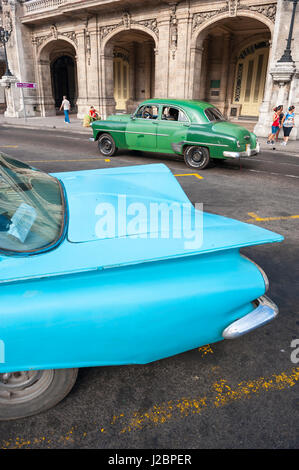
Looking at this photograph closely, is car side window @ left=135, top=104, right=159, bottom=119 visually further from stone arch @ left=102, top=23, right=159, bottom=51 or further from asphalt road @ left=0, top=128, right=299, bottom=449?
stone arch @ left=102, top=23, right=159, bottom=51

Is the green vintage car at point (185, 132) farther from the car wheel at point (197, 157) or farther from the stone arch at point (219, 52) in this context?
the stone arch at point (219, 52)

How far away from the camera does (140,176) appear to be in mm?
3322

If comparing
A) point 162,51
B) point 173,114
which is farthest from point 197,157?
point 162,51

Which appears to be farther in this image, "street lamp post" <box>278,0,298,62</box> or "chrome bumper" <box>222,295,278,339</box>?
"street lamp post" <box>278,0,298,62</box>

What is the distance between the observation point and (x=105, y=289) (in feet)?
6.07

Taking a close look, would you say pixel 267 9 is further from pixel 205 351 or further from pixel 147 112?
pixel 205 351

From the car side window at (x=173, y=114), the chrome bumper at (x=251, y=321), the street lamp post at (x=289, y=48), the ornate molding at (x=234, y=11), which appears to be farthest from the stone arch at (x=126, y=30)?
the chrome bumper at (x=251, y=321)

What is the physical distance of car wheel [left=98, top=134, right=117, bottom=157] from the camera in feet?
35.7

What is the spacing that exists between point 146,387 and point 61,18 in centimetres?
2892

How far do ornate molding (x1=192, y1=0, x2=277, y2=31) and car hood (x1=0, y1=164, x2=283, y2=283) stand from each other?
1888 centimetres

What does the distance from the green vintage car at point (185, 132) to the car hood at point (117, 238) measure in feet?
21.6

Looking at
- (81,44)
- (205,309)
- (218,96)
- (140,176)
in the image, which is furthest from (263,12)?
(205,309)

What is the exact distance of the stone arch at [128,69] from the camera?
76.1ft

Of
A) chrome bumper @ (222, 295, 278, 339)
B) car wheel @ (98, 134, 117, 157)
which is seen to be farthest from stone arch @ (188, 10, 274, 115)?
chrome bumper @ (222, 295, 278, 339)
